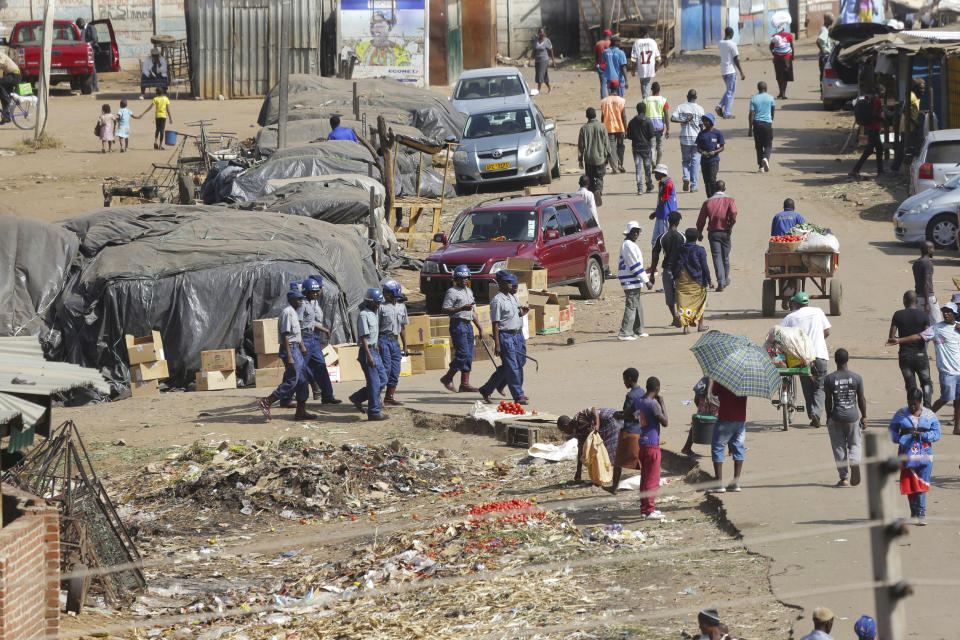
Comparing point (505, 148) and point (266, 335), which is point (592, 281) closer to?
point (266, 335)

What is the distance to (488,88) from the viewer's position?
30.4 meters

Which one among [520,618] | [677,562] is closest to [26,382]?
[520,618]

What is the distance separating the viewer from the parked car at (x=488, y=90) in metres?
29.5

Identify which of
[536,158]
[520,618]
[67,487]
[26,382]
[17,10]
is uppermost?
[17,10]

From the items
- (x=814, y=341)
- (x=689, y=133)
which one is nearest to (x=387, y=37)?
(x=689, y=133)

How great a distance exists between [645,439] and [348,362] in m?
7.26

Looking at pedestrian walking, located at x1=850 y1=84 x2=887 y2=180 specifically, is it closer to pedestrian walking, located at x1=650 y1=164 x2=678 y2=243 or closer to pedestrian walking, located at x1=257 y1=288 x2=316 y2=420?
pedestrian walking, located at x1=650 y1=164 x2=678 y2=243

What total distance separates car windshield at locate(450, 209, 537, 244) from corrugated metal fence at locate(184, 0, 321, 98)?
68.5 feet

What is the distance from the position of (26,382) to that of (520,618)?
3742 mm

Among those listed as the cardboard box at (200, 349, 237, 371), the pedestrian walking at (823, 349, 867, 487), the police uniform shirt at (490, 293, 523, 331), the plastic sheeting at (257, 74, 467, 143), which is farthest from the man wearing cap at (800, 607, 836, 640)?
the plastic sheeting at (257, 74, 467, 143)

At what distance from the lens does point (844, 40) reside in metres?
32.4

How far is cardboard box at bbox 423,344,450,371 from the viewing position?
57.2 ft

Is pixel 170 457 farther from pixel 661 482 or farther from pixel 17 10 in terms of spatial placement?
pixel 17 10

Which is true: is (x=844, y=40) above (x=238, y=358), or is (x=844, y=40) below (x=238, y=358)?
above
